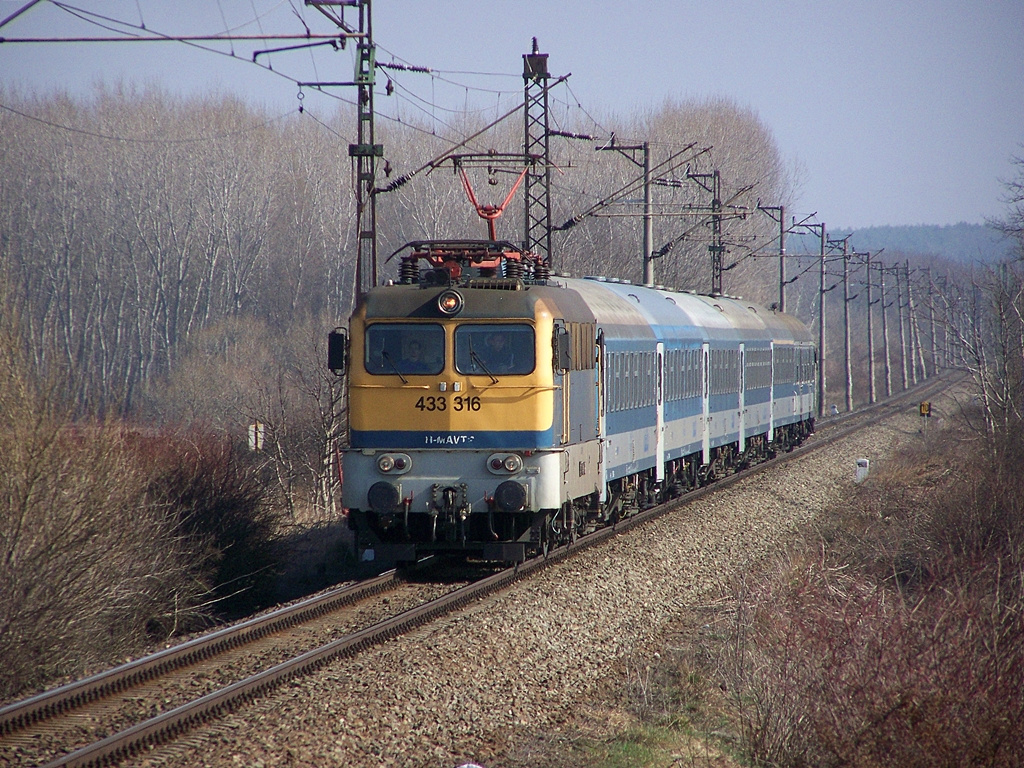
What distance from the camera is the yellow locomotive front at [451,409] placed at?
37.8ft

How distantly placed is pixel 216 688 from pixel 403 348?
15.1 ft

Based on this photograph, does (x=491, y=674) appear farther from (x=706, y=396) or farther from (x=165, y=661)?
(x=706, y=396)

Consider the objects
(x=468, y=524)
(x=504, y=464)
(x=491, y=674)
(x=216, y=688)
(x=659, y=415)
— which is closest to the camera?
(x=216, y=688)

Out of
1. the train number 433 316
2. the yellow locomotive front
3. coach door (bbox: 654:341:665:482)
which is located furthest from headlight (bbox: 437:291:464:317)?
coach door (bbox: 654:341:665:482)

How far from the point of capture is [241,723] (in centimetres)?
722

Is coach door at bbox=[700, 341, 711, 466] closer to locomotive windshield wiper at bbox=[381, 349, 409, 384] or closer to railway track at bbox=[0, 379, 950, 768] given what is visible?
railway track at bbox=[0, 379, 950, 768]

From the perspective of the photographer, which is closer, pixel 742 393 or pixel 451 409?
pixel 451 409

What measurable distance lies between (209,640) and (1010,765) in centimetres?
595

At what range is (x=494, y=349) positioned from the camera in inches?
460

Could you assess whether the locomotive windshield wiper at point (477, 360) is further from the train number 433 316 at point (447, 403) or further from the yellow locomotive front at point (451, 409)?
the train number 433 316 at point (447, 403)

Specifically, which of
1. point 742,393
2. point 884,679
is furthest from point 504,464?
point 742,393

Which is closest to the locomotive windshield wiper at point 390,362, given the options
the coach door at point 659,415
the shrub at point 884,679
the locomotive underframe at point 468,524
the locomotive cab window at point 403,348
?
the locomotive cab window at point 403,348

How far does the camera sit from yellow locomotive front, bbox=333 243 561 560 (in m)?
11.5

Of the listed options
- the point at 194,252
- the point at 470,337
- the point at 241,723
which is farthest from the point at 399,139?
the point at 241,723
